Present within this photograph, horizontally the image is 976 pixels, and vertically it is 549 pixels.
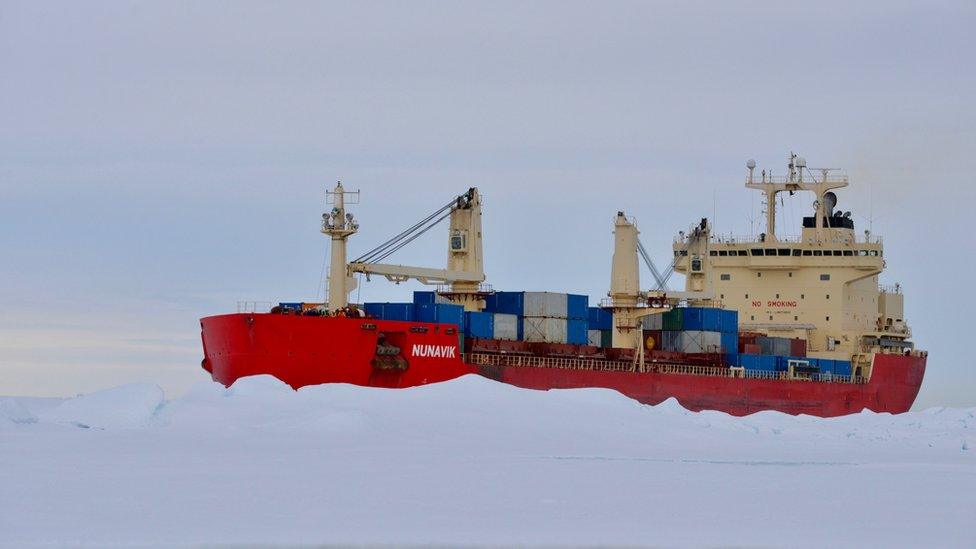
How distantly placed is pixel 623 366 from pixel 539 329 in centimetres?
428

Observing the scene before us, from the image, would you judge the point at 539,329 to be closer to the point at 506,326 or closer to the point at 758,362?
the point at 506,326

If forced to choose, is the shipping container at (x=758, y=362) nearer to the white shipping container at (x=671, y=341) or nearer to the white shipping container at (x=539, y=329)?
the white shipping container at (x=671, y=341)

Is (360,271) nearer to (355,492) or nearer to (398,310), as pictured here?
(398,310)

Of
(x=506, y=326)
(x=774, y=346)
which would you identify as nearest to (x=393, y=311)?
(x=506, y=326)

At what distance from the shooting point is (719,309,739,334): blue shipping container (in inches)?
2126

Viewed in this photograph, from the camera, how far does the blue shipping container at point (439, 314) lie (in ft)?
147

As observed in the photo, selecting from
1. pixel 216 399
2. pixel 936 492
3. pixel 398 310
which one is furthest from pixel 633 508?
pixel 398 310

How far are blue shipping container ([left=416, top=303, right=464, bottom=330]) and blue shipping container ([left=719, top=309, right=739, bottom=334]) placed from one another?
12.8 meters

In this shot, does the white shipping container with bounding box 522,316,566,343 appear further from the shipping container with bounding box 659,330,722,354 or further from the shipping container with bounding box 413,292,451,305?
the shipping container with bounding box 659,330,722,354

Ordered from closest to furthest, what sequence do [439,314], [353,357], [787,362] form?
[353,357], [439,314], [787,362]

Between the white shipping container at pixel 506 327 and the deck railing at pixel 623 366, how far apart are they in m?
0.81

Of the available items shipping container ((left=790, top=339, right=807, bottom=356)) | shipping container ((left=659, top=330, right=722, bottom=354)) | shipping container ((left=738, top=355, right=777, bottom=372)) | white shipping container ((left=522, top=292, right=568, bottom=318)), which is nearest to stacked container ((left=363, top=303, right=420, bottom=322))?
white shipping container ((left=522, top=292, right=568, bottom=318))

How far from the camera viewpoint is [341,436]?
105ft

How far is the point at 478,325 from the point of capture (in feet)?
152
